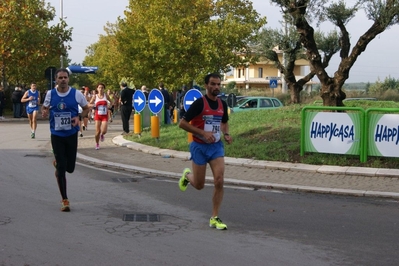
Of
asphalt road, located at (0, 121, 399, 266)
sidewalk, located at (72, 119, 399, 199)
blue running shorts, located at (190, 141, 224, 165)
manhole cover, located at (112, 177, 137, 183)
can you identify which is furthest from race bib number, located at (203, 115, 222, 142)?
manhole cover, located at (112, 177, 137, 183)

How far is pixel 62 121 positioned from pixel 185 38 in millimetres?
26906

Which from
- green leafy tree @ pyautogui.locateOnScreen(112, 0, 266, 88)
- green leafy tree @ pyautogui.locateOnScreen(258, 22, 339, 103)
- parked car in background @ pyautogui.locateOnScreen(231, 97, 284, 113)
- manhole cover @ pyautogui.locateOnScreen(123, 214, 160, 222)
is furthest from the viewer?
green leafy tree @ pyautogui.locateOnScreen(112, 0, 266, 88)

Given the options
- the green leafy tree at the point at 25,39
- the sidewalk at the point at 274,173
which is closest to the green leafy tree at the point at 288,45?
the green leafy tree at the point at 25,39

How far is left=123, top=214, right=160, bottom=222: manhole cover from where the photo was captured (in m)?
8.16

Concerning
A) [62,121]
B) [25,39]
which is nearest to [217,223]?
[62,121]

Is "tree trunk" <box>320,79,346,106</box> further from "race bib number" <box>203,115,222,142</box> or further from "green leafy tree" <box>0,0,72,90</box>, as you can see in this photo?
"green leafy tree" <box>0,0,72,90</box>

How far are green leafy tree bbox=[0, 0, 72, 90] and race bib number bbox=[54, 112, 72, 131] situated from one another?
87.2 feet

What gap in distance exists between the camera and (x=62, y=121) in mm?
8586

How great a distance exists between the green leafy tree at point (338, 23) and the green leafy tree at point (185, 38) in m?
18.1

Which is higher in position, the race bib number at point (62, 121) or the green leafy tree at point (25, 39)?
the green leafy tree at point (25, 39)

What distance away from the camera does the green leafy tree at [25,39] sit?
112 feet

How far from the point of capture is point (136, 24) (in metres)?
38.8

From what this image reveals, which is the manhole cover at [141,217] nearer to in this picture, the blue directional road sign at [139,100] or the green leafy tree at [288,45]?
the blue directional road sign at [139,100]

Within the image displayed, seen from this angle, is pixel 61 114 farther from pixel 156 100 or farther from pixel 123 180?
pixel 156 100
